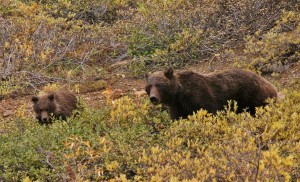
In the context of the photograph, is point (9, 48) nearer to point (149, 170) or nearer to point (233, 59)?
point (233, 59)

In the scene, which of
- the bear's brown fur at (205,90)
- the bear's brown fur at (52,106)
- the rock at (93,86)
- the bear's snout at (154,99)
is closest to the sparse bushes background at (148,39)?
the rock at (93,86)

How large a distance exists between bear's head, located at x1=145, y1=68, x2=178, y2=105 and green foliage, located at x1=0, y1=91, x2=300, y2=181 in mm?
255

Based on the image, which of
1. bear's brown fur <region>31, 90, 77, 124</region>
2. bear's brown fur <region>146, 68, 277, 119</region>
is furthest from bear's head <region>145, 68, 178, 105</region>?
bear's brown fur <region>31, 90, 77, 124</region>

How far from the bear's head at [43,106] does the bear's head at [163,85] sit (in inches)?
76.5

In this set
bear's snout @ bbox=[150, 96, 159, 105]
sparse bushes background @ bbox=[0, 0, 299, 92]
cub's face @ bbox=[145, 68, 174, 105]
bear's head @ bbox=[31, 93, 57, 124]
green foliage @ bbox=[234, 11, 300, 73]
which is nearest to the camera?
bear's snout @ bbox=[150, 96, 159, 105]

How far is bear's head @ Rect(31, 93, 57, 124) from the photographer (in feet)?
27.9

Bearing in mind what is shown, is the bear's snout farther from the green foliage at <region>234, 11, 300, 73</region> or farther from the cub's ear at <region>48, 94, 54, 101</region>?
the green foliage at <region>234, 11, 300, 73</region>

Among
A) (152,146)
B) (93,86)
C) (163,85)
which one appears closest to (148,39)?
(93,86)

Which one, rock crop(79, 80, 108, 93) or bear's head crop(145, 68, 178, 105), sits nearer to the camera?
bear's head crop(145, 68, 178, 105)

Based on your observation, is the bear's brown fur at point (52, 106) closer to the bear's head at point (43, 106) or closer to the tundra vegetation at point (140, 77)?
the bear's head at point (43, 106)

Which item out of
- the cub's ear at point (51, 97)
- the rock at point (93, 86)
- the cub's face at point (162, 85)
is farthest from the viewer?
the rock at point (93, 86)

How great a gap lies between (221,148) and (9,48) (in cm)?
661

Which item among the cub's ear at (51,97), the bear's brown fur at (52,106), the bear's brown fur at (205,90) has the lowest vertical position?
the bear's brown fur at (52,106)

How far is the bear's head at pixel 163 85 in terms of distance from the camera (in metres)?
7.47
